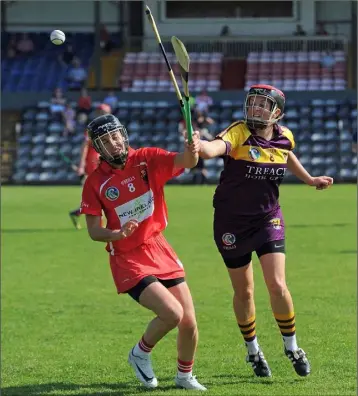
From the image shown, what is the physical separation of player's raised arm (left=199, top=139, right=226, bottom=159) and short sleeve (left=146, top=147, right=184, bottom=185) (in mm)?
210

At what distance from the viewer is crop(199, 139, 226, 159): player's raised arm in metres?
6.55

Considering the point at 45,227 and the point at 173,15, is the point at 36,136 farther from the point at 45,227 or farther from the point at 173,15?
the point at 45,227

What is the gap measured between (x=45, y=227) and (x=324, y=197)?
337 inches

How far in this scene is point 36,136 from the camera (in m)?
33.7

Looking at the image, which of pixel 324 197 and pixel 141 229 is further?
pixel 324 197

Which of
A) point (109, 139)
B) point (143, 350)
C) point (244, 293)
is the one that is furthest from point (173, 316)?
point (109, 139)

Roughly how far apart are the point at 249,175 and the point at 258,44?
3067cm

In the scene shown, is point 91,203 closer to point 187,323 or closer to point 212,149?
point 212,149

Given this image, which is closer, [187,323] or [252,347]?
[187,323]

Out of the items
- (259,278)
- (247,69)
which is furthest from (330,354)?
(247,69)

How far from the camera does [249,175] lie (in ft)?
23.3

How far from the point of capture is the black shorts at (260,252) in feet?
23.3

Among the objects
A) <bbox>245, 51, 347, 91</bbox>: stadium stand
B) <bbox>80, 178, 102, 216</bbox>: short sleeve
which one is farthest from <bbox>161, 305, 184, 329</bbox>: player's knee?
<bbox>245, 51, 347, 91</bbox>: stadium stand

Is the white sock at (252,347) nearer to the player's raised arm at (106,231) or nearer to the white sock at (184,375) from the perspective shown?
the white sock at (184,375)
